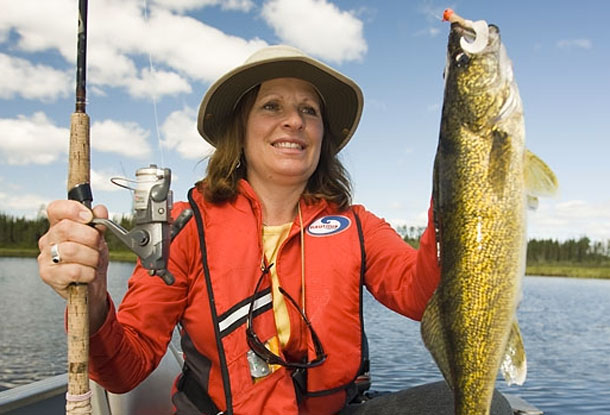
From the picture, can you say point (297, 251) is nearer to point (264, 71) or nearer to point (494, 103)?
point (264, 71)

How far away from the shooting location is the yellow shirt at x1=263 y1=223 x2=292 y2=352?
3.34 m

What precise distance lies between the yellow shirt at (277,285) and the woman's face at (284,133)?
0.34 metres

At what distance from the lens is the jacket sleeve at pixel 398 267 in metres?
2.64

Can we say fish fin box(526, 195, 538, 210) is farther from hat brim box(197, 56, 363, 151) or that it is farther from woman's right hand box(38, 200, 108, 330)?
woman's right hand box(38, 200, 108, 330)

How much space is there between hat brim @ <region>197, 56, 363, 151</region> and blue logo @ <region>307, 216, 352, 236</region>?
777 millimetres

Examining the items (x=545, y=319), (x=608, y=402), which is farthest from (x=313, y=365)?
(x=545, y=319)

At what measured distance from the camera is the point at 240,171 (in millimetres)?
3805

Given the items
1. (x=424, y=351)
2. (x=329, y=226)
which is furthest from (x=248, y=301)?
(x=424, y=351)

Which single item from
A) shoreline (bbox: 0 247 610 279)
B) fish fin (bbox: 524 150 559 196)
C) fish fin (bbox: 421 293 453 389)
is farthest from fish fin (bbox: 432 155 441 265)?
shoreline (bbox: 0 247 610 279)

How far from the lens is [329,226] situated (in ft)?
11.9

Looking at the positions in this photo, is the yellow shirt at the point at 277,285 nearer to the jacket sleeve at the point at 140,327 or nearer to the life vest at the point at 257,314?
the life vest at the point at 257,314

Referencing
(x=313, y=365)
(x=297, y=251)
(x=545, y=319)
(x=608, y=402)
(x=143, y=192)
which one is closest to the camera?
(x=143, y=192)

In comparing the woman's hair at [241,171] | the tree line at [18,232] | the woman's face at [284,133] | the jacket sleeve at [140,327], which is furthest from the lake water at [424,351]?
the tree line at [18,232]

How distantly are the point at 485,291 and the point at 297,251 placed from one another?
4.78ft
